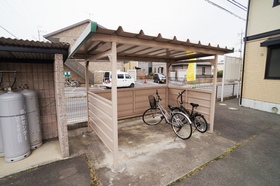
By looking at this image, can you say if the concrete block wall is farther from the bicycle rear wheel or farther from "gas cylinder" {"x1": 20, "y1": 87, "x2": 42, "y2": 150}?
the bicycle rear wheel

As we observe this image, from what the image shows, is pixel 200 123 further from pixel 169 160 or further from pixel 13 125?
pixel 13 125

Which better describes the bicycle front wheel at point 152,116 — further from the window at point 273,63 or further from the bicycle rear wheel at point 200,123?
the window at point 273,63

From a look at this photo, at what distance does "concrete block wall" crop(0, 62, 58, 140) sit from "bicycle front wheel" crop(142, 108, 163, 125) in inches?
106

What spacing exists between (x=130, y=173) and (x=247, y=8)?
8610mm

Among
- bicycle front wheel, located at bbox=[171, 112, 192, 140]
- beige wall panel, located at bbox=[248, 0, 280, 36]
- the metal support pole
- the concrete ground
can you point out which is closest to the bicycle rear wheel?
the concrete ground

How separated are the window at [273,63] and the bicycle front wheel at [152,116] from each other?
5097 millimetres

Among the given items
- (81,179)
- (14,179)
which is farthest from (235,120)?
(14,179)

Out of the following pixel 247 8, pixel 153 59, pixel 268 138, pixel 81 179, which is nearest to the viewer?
pixel 81 179

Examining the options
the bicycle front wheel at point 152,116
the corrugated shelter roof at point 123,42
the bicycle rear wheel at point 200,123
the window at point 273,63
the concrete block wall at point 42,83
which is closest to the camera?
the corrugated shelter roof at point 123,42

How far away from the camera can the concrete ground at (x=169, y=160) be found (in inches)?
87.2

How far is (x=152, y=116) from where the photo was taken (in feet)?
17.3

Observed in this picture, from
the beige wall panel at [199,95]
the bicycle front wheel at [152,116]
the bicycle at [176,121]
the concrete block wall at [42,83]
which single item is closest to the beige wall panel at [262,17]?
the beige wall panel at [199,95]

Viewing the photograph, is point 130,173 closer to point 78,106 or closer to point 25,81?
point 25,81

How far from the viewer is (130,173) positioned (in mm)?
2352
